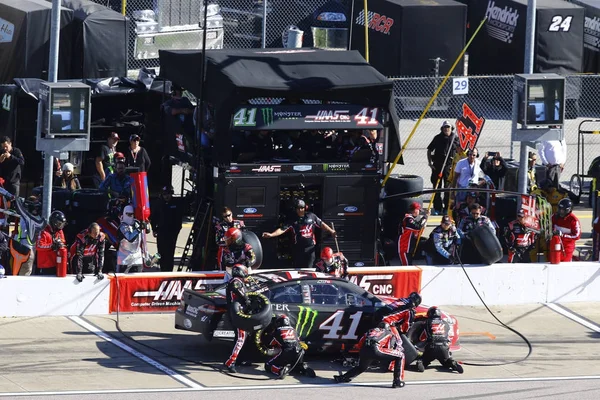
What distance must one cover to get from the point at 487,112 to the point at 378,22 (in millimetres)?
3439

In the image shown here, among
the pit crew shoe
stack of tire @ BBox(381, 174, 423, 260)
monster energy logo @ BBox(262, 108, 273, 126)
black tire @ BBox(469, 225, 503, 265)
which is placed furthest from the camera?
stack of tire @ BBox(381, 174, 423, 260)

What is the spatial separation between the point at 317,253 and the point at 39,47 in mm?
8885

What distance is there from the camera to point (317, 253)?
2080cm

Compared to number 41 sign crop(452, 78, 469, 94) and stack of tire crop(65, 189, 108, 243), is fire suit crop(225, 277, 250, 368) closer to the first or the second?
stack of tire crop(65, 189, 108, 243)

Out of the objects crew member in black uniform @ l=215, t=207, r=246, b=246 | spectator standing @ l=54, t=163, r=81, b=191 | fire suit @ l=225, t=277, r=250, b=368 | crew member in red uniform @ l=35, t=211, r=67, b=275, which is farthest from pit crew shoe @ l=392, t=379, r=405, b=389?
spectator standing @ l=54, t=163, r=81, b=191

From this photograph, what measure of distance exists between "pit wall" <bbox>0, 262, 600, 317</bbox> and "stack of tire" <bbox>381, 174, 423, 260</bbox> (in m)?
1.88

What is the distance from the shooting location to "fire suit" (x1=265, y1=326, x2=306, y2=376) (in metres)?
16.0

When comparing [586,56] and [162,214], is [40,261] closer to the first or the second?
[162,214]

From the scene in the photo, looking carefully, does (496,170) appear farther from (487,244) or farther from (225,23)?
(225,23)

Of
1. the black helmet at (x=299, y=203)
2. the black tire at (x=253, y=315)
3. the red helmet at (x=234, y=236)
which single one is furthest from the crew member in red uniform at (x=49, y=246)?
the black helmet at (x=299, y=203)

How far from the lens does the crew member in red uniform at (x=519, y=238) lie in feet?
68.1

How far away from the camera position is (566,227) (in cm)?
2073

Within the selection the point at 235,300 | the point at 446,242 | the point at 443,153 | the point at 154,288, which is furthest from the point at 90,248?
the point at 443,153

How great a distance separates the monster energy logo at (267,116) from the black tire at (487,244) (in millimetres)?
3514
